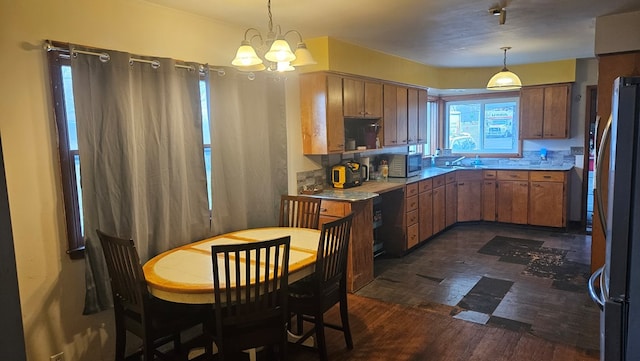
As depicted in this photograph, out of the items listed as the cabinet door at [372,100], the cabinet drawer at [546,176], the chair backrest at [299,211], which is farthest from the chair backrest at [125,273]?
the cabinet drawer at [546,176]

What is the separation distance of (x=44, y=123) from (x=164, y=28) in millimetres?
1037

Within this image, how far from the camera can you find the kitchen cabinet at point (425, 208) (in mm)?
5082

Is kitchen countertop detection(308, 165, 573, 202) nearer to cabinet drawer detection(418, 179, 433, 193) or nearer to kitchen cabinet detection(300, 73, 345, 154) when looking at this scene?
cabinet drawer detection(418, 179, 433, 193)

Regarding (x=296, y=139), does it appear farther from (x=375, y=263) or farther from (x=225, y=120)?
(x=375, y=263)

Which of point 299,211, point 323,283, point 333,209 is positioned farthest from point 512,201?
point 323,283

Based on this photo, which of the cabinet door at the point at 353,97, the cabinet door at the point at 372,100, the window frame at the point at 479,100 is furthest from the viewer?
the window frame at the point at 479,100

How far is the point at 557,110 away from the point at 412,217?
2800mm

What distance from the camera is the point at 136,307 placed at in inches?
89.0

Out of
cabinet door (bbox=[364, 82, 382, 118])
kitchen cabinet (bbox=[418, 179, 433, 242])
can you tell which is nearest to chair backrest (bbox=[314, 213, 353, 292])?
cabinet door (bbox=[364, 82, 382, 118])

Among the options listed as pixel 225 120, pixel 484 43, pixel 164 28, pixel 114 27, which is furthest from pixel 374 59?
pixel 114 27

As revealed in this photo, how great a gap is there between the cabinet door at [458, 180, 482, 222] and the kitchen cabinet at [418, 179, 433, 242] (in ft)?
3.38

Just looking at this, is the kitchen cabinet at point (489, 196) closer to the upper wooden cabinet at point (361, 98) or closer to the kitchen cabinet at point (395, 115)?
the kitchen cabinet at point (395, 115)

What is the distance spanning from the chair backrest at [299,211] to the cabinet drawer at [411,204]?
5.54ft

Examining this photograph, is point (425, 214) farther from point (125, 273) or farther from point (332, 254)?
point (125, 273)
